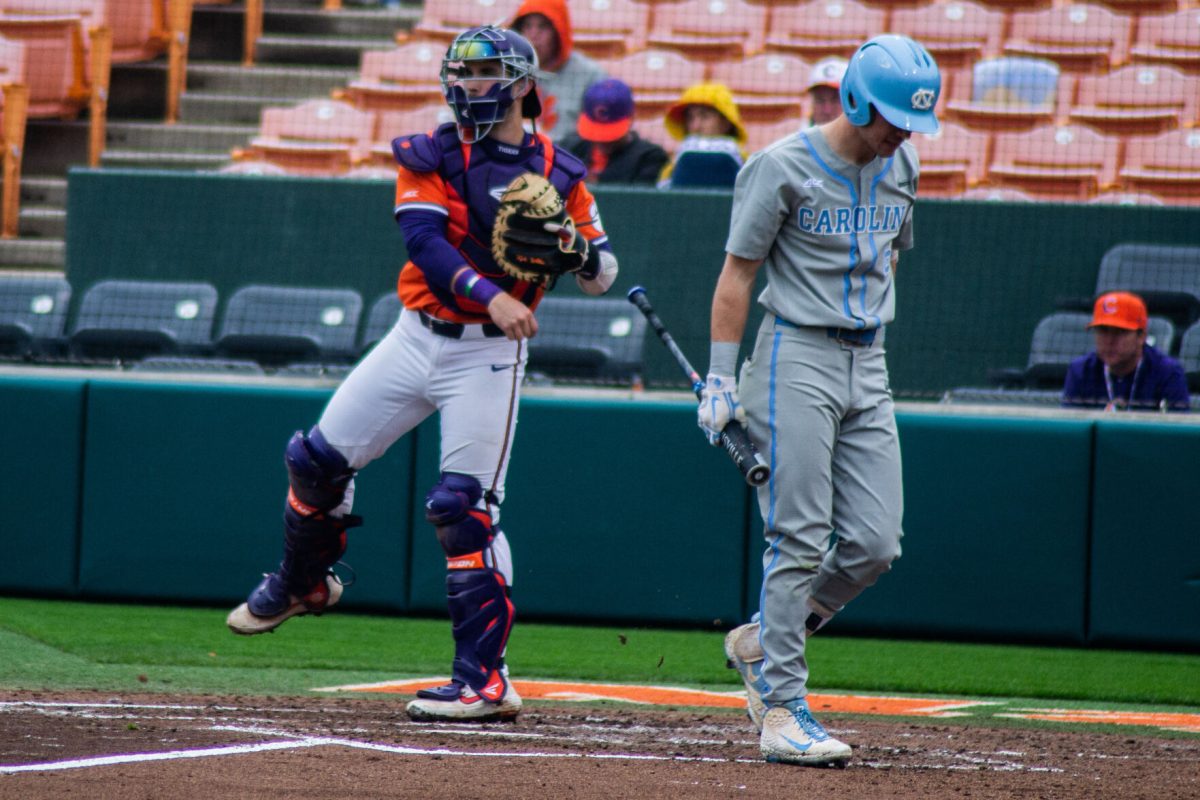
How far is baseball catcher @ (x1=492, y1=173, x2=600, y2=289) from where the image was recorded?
15.3ft

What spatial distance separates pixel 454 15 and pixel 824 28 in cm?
281

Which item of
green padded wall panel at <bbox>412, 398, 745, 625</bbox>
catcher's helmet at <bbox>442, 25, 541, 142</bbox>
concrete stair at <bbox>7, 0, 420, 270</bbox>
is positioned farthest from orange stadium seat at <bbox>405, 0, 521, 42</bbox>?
catcher's helmet at <bbox>442, 25, 541, 142</bbox>

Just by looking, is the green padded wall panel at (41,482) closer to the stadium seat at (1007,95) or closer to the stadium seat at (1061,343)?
the stadium seat at (1061,343)

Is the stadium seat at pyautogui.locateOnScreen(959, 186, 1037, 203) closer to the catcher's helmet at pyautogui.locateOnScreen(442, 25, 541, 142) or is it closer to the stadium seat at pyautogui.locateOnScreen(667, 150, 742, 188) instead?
the stadium seat at pyautogui.locateOnScreen(667, 150, 742, 188)

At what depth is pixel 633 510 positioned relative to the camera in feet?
23.7

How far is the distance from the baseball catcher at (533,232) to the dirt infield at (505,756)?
1323 mm

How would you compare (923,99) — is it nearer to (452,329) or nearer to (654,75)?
(452,329)

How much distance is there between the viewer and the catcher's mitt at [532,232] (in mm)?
4652

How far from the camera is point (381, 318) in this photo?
8250 millimetres

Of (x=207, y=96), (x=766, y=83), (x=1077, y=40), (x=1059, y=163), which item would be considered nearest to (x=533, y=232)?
(x=1059, y=163)

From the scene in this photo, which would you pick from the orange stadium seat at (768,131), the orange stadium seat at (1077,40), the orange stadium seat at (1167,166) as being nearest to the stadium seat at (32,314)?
the orange stadium seat at (768,131)

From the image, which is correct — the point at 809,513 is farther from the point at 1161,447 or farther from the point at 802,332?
the point at 1161,447

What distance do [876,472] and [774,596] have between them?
438 millimetres

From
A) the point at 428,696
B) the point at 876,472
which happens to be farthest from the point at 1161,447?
the point at 428,696
